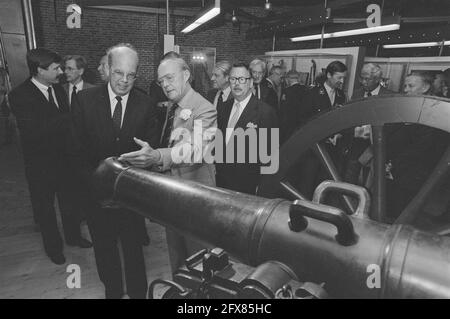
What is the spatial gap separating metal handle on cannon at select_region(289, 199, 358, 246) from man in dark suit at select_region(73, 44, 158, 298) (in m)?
1.37

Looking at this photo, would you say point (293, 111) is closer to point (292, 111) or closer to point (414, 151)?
point (292, 111)

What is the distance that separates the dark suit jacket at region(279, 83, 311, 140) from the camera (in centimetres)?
402

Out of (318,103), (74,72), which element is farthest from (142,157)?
(318,103)

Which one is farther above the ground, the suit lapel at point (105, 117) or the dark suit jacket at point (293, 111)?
the suit lapel at point (105, 117)

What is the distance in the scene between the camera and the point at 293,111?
4129 millimetres

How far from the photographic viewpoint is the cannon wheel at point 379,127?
1.20m

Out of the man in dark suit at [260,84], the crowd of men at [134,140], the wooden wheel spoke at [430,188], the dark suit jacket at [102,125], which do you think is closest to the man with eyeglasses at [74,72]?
the crowd of men at [134,140]

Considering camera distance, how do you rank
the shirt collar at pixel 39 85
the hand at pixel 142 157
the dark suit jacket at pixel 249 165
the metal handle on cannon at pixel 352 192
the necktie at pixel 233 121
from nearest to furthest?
the metal handle on cannon at pixel 352 192 < the hand at pixel 142 157 < the shirt collar at pixel 39 85 < the dark suit jacket at pixel 249 165 < the necktie at pixel 233 121

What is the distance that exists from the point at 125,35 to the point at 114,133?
997 centimetres

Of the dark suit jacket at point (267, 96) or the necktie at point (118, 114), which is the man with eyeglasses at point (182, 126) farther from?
the dark suit jacket at point (267, 96)

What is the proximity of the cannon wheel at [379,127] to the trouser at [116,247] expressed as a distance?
0.92 m

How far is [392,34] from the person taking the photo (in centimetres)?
931

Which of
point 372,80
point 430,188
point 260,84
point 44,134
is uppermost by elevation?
point 372,80

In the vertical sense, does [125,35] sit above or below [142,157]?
above
